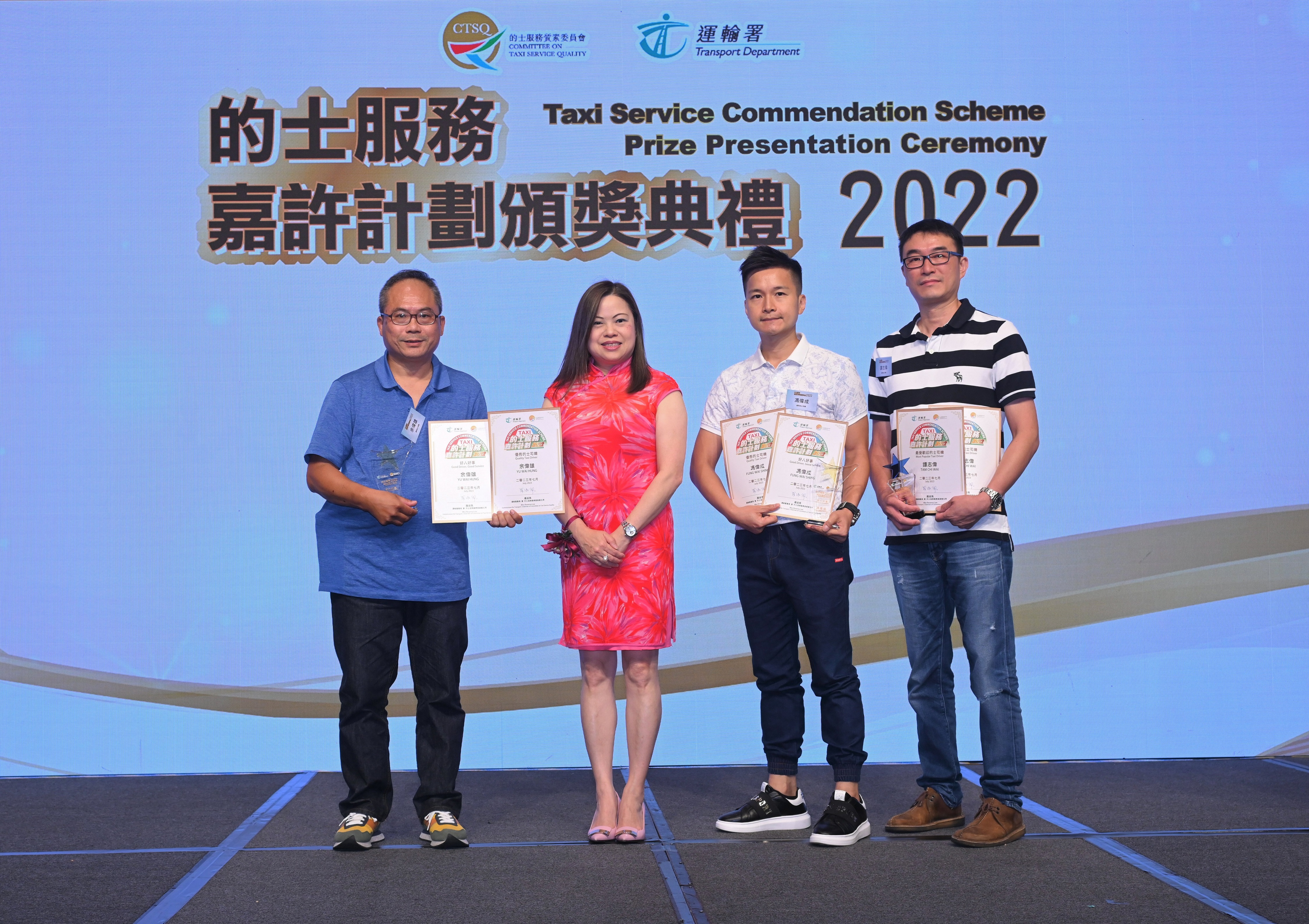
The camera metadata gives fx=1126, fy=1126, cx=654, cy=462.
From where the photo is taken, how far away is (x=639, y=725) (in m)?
2.90

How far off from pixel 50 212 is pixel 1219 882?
4.09 m

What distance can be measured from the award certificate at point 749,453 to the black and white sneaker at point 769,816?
0.78 metres

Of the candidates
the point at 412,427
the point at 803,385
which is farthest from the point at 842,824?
the point at 412,427

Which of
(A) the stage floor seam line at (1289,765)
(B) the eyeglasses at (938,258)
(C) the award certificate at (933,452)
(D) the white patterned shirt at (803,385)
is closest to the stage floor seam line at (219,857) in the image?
(D) the white patterned shirt at (803,385)

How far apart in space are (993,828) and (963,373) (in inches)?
44.9

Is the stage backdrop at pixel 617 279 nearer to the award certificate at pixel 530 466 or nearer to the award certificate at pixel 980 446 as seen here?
the award certificate at pixel 530 466

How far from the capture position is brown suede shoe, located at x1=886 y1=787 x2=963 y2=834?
114 inches

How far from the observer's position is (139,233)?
13.0ft

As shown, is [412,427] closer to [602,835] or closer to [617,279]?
[602,835]

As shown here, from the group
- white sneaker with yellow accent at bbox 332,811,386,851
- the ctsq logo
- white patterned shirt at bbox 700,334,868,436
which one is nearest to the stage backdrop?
the ctsq logo

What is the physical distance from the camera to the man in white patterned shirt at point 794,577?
2.88 m

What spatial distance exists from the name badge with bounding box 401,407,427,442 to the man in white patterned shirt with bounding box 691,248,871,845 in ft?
2.48

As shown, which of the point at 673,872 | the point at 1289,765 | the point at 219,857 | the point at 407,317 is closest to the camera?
the point at 673,872

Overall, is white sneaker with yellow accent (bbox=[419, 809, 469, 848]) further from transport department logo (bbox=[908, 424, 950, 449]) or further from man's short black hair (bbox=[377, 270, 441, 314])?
transport department logo (bbox=[908, 424, 950, 449])
